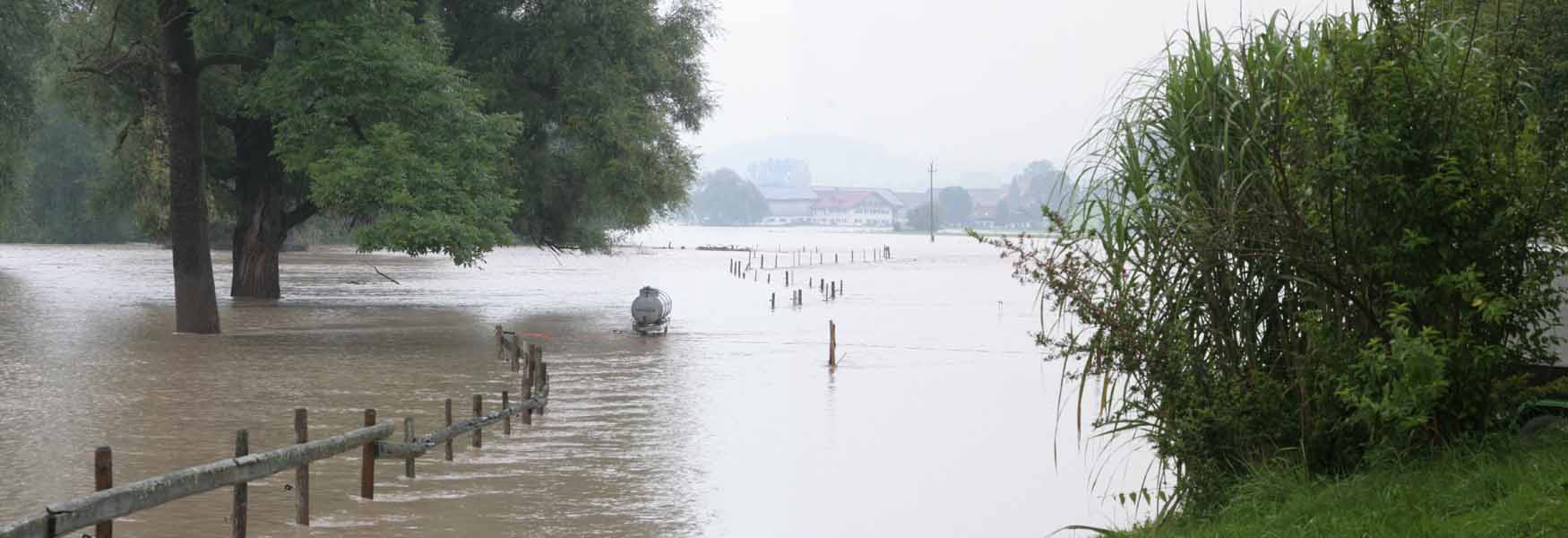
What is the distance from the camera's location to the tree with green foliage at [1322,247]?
9.22 m

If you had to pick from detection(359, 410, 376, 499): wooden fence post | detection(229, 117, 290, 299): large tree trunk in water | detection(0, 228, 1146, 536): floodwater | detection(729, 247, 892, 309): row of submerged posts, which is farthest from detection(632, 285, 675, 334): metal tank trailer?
detection(359, 410, 376, 499): wooden fence post

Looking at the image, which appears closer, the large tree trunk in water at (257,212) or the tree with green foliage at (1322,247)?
the tree with green foliage at (1322,247)

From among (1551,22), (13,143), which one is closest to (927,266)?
(13,143)

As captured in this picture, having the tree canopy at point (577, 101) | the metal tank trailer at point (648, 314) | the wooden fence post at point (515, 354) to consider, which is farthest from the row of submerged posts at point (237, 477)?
the tree canopy at point (577, 101)

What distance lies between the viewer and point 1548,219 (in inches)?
366

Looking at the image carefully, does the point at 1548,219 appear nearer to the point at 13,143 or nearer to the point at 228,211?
the point at 13,143

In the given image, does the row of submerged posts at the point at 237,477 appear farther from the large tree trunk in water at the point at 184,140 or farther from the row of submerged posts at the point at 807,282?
the row of submerged posts at the point at 807,282

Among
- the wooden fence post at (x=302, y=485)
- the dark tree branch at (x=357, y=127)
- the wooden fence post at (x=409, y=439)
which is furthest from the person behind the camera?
the dark tree branch at (x=357, y=127)

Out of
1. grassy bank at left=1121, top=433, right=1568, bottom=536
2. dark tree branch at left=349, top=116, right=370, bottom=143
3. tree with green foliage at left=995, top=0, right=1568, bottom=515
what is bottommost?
grassy bank at left=1121, top=433, right=1568, bottom=536

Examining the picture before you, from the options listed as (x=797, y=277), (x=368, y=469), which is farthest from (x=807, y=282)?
(x=368, y=469)

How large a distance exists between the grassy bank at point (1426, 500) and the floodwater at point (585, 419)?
260 centimetres

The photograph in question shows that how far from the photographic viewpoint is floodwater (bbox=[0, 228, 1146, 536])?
15.3m

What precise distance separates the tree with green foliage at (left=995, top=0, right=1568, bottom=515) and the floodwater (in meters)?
1.80

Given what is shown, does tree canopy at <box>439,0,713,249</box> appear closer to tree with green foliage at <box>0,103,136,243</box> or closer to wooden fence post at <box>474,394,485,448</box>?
wooden fence post at <box>474,394,485,448</box>
